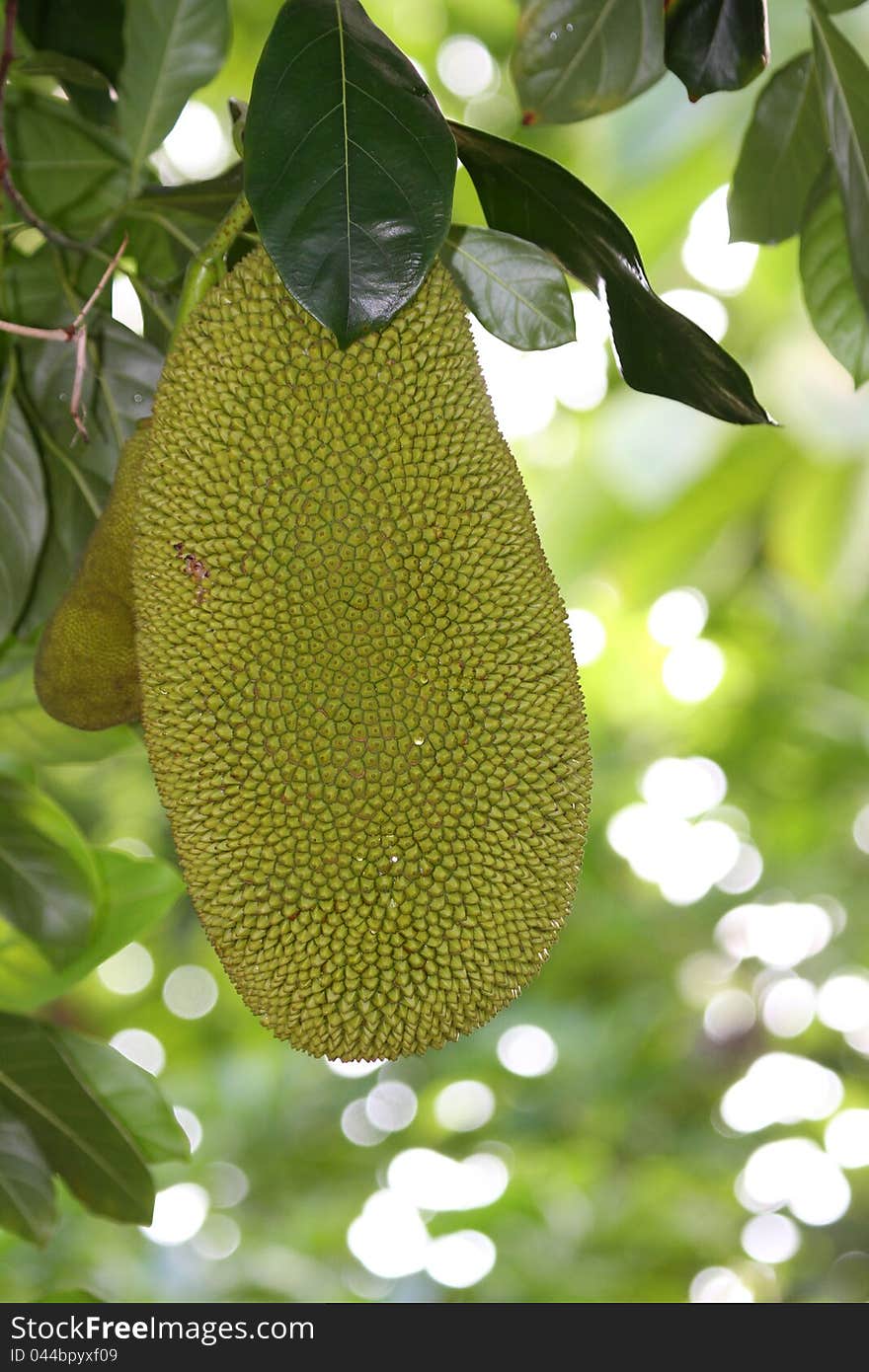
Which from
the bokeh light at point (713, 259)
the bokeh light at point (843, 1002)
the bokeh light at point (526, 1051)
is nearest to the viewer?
the bokeh light at point (713, 259)

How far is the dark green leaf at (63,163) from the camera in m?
1.10

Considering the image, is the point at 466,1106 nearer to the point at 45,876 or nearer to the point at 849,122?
the point at 45,876

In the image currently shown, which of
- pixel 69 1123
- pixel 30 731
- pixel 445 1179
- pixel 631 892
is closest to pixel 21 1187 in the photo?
pixel 69 1123

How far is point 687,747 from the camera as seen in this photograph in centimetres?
329

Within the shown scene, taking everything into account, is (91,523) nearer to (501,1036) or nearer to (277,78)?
(277,78)

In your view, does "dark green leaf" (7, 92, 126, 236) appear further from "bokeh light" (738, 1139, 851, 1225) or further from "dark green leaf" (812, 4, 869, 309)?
"bokeh light" (738, 1139, 851, 1225)

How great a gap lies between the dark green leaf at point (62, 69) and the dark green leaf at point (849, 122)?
524mm

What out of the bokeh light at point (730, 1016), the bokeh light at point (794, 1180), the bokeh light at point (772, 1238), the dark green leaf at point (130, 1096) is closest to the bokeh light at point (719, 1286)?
the bokeh light at point (772, 1238)

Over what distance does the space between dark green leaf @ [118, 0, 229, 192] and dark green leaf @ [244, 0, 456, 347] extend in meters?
0.35

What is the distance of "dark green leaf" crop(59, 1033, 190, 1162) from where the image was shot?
1154 millimetres

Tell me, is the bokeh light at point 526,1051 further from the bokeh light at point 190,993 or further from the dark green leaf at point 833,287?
the dark green leaf at point 833,287

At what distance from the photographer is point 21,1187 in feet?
3.77
